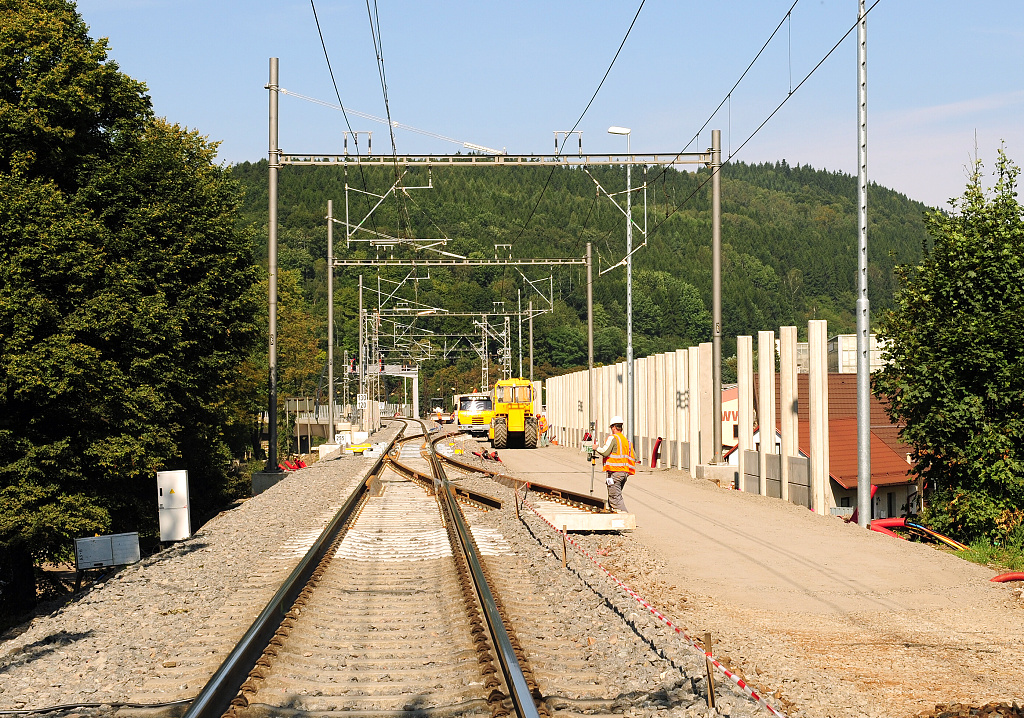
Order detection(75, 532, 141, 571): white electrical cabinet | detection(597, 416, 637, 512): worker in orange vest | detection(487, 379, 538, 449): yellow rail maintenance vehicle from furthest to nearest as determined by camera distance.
Answer: detection(487, 379, 538, 449): yellow rail maintenance vehicle < detection(597, 416, 637, 512): worker in orange vest < detection(75, 532, 141, 571): white electrical cabinet

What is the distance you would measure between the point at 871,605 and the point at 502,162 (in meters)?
19.3

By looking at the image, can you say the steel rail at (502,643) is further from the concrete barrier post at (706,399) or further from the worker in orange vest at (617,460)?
the concrete barrier post at (706,399)

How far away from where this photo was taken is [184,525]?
17.5 metres

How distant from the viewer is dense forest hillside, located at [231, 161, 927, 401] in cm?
12500

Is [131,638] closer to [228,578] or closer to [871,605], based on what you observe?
[228,578]

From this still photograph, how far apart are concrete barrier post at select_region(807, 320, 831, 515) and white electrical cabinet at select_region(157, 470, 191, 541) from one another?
12535mm

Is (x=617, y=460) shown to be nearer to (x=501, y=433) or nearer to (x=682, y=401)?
(x=682, y=401)

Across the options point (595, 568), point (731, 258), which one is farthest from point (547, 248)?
point (595, 568)

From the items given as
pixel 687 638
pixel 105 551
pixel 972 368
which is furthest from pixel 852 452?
pixel 687 638

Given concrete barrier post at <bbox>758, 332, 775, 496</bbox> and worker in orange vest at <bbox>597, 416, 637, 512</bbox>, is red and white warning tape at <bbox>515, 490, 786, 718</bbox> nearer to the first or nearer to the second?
worker in orange vest at <bbox>597, 416, 637, 512</bbox>

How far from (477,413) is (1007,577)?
64081 millimetres

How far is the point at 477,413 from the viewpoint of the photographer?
76.2m

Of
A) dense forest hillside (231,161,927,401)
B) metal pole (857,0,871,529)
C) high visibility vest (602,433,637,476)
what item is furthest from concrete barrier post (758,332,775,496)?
dense forest hillside (231,161,927,401)

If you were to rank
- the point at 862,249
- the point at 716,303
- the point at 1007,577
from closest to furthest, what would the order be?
the point at 1007,577
the point at 862,249
the point at 716,303
